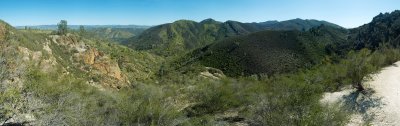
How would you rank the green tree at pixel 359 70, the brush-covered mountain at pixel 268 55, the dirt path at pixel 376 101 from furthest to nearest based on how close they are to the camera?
the brush-covered mountain at pixel 268 55 < the green tree at pixel 359 70 < the dirt path at pixel 376 101

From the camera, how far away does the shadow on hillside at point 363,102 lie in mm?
33166

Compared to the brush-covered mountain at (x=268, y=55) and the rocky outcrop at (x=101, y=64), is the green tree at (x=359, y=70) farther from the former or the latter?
the brush-covered mountain at (x=268, y=55)

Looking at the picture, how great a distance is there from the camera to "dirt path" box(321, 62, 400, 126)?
102 ft

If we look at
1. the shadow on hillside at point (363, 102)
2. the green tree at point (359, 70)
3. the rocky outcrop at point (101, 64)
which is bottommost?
the rocky outcrop at point (101, 64)

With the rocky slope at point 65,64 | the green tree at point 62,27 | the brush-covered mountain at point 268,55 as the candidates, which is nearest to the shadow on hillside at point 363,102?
the rocky slope at point 65,64

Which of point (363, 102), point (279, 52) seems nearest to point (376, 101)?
point (363, 102)

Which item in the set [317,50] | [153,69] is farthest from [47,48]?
[317,50]

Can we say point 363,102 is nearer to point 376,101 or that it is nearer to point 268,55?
point 376,101

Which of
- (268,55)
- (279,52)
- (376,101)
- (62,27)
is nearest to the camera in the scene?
(376,101)

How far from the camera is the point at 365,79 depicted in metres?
39.4

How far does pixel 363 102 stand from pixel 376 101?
1141mm

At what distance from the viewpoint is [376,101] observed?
113 ft

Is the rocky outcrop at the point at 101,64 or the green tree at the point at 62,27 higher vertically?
the green tree at the point at 62,27

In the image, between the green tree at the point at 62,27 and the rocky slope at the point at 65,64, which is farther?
the green tree at the point at 62,27
